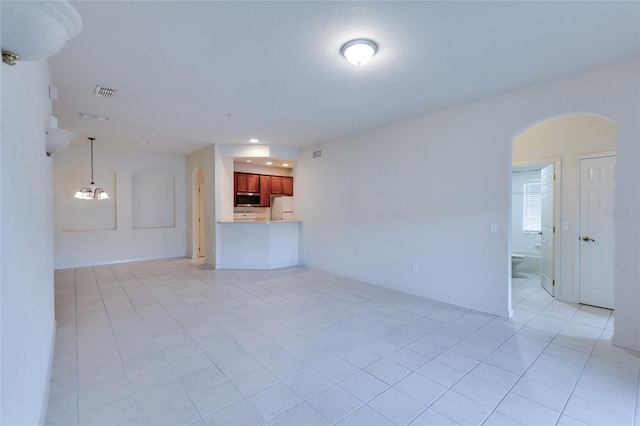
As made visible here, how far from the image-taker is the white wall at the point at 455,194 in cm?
282

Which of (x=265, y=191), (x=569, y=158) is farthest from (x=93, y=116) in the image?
(x=569, y=158)

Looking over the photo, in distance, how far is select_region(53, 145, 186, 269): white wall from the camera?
646 centimetres

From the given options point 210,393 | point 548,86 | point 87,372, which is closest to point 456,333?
point 210,393

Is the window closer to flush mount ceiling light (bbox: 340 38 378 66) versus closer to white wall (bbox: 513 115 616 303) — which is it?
white wall (bbox: 513 115 616 303)

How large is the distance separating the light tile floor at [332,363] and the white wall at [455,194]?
0.44 metres

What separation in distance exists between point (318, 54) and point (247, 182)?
580 cm

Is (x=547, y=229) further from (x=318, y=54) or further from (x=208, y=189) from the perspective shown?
(x=208, y=189)

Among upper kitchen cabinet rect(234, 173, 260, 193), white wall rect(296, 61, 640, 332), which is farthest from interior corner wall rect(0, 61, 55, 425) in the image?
upper kitchen cabinet rect(234, 173, 260, 193)

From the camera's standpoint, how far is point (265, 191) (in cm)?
836

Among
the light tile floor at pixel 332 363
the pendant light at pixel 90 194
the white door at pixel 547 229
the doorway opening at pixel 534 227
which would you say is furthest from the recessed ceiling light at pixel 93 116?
the white door at pixel 547 229

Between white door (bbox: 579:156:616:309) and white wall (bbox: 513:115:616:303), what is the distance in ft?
0.27

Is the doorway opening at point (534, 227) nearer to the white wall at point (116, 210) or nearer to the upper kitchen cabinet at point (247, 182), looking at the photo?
the upper kitchen cabinet at point (247, 182)

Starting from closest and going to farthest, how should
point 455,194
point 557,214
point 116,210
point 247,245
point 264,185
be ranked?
point 455,194 < point 557,214 < point 247,245 < point 116,210 < point 264,185

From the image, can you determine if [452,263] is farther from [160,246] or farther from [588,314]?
[160,246]
